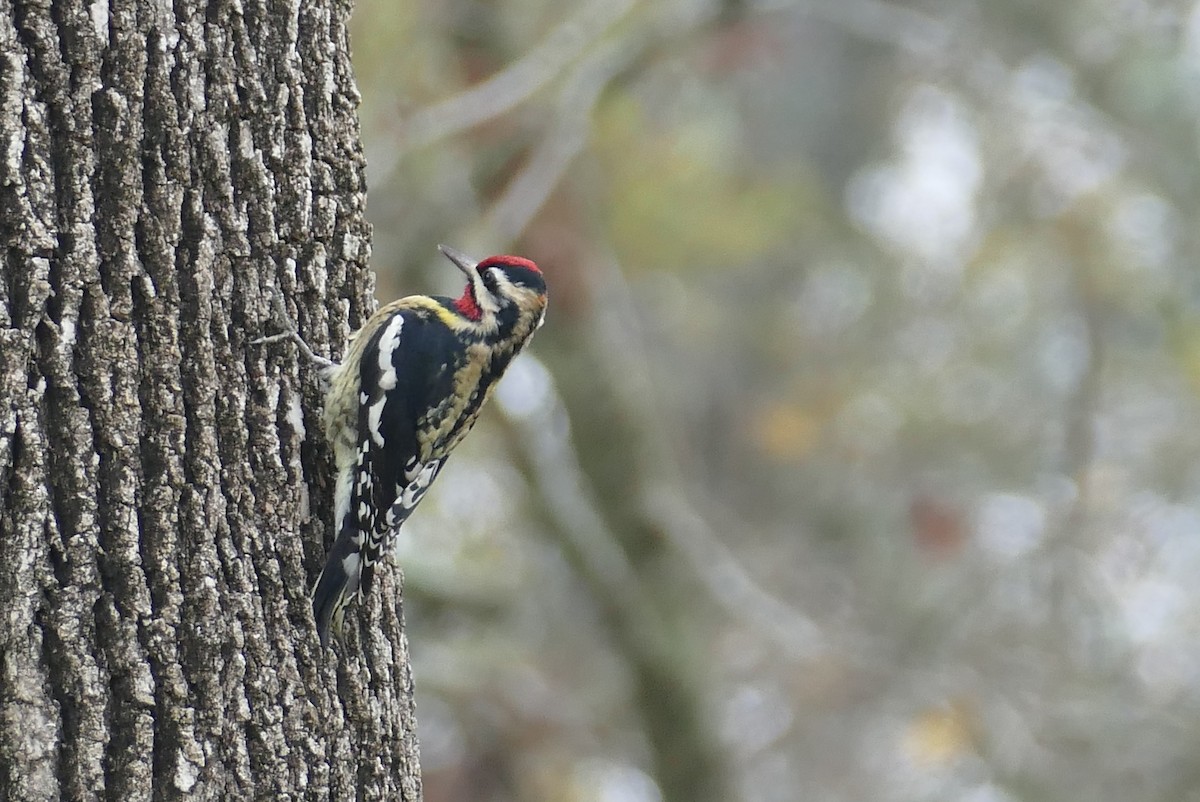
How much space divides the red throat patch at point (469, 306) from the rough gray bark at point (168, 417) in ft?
3.76

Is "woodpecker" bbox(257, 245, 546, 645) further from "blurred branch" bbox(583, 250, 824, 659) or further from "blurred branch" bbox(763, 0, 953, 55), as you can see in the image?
"blurred branch" bbox(763, 0, 953, 55)

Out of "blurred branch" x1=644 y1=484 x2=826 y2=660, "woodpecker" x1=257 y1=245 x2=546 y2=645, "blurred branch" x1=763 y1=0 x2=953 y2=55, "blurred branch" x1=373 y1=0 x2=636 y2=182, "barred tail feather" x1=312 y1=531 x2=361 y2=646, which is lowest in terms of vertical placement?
"barred tail feather" x1=312 y1=531 x2=361 y2=646

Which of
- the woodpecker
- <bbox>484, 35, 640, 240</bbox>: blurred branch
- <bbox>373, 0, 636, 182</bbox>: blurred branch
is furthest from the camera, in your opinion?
<bbox>484, 35, 640, 240</bbox>: blurred branch

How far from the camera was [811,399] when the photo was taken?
1155cm

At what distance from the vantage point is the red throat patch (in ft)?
13.4

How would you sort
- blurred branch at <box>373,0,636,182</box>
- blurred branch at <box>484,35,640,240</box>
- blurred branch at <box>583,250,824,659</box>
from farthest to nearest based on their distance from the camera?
1. blurred branch at <box>583,250,824,659</box>
2. blurred branch at <box>484,35,640,240</box>
3. blurred branch at <box>373,0,636,182</box>

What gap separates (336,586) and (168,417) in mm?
476

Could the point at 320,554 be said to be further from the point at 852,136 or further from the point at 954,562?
the point at 852,136

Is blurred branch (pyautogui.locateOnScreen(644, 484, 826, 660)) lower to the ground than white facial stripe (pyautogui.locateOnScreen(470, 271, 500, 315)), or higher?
higher

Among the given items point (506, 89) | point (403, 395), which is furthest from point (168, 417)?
point (506, 89)

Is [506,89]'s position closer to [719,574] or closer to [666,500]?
[666,500]

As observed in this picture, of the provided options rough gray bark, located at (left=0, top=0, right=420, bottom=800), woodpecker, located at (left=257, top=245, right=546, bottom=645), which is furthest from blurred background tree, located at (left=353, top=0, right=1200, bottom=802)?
rough gray bark, located at (left=0, top=0, right=420, bottom=800)

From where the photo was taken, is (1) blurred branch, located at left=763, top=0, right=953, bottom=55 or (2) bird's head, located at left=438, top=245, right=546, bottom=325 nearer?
(2) bird's head, located at left=438, top=245, right=546, bottom=325

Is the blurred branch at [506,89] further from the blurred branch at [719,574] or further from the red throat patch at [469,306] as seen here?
the blurred branch at [719,574]
